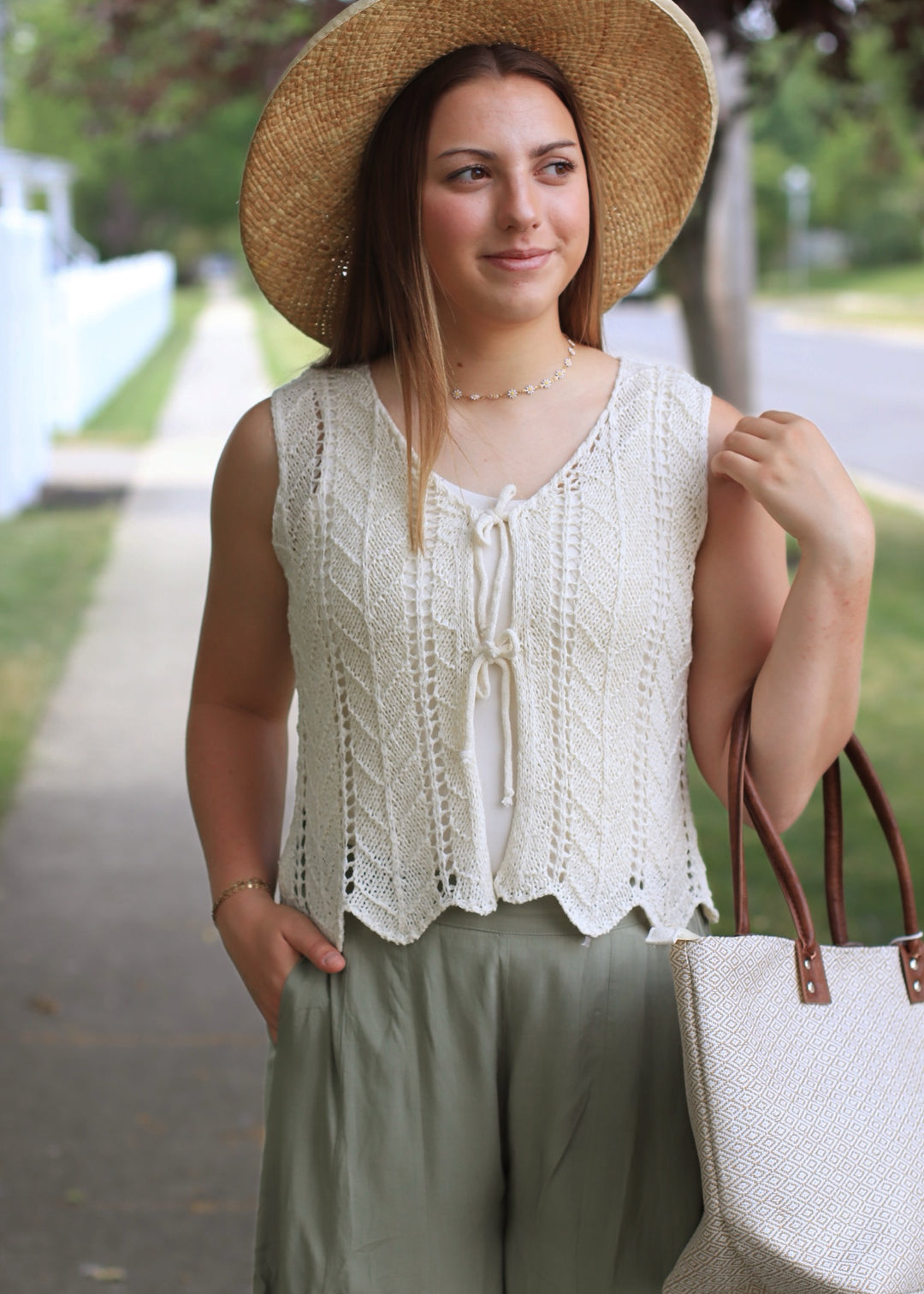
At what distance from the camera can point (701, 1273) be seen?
150cm

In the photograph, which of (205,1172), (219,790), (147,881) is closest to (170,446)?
(147,881)

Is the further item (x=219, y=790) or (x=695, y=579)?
(x=219, y=790)

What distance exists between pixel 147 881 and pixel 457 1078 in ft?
11.2

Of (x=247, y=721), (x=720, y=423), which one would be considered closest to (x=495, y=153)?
(x=720, y=423)

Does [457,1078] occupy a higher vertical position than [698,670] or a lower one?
lower

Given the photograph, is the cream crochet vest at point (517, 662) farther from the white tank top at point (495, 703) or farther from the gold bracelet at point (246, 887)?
the gold bracelet at point (246, 887)

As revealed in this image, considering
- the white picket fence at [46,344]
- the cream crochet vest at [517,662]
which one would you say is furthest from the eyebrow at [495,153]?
the white picket fence at [46,344]

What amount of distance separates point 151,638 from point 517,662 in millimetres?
6359

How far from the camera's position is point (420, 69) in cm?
173

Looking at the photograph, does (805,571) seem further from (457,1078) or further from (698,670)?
(457,1078)

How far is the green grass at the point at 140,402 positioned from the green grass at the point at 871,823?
8775mm

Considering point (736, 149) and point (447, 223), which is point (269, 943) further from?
point (736, 149)

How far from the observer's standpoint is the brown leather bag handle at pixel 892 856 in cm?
161

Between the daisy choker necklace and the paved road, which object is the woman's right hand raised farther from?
the paved road
